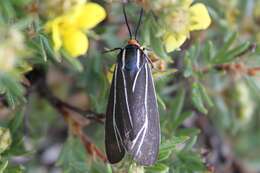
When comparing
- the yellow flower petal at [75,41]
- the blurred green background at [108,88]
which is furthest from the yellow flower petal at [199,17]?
the yellow flower petal at [75,41]

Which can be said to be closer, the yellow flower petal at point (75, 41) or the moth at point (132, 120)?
the yellow flower petal at point (75, 41)

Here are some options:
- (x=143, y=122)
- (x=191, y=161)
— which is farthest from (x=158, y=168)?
(x=191, y=161)

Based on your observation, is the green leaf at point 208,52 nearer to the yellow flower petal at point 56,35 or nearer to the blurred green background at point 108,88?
the blurred green background at point 108,88

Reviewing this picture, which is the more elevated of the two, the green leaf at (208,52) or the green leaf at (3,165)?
the green leaf at (208,52)

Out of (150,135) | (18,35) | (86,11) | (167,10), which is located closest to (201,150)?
(150,135)

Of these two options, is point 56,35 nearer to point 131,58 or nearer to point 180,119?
point 131,58

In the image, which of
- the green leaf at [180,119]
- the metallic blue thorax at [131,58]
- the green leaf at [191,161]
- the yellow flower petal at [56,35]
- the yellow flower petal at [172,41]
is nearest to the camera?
the yellow flower petal at [56,35]

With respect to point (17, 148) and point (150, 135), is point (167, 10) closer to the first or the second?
point (150, 135)

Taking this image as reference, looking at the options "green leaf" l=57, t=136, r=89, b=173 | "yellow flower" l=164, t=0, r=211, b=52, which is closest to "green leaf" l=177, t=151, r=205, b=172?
"green leaf" l=57, t=136, r=89, b=173
